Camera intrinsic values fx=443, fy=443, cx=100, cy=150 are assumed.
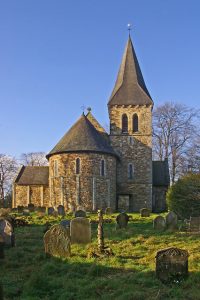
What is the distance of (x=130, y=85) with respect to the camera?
1581 inches

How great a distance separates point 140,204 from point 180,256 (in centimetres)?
2874

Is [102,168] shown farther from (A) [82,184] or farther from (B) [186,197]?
(B) [186,197]

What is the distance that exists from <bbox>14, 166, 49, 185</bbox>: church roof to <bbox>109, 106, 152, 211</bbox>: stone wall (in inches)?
262

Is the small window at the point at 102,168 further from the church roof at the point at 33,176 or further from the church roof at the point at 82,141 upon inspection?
the church roof at the point at 33,176

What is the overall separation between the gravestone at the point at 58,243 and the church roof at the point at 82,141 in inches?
876

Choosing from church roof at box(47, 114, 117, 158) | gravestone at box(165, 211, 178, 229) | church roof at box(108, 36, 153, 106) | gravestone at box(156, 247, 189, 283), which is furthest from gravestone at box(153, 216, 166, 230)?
church roof at box(108, 36, 153, 106)

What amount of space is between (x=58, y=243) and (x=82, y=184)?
72.8 feet

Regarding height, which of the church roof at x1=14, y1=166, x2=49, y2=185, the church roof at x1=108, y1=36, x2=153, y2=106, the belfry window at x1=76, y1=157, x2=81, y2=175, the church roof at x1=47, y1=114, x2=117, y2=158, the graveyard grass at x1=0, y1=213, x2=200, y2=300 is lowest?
the graveyard grass at x1=0, y1=213, x2=200, y2=300

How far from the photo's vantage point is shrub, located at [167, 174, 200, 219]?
2573cm

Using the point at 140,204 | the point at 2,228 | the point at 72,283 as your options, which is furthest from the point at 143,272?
the point at 140,204

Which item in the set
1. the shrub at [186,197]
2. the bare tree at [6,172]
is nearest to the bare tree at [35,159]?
the bare tree at [6,172]

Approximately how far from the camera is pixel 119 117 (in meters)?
39.2

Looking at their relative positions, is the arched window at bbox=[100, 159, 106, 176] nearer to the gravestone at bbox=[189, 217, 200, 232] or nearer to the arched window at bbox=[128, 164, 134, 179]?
the arched window at bbox=[128, 164, 134, 179]

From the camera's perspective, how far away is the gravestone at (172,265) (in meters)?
9.22
